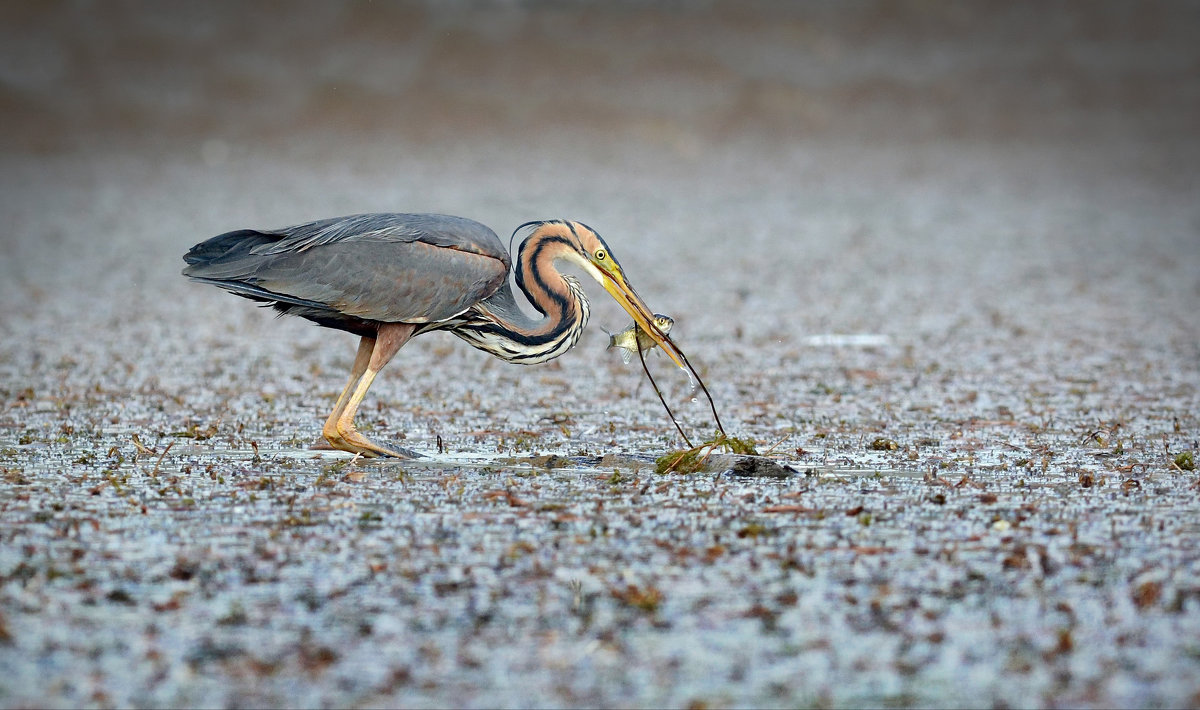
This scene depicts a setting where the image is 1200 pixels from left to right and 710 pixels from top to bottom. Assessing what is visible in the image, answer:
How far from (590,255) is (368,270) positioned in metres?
1.17

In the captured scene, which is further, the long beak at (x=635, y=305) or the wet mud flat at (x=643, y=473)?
the long beak at (x=635, y=305)

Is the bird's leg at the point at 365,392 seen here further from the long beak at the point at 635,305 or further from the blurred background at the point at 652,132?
the blurred background at the point at 652,132

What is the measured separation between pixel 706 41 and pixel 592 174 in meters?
8.14

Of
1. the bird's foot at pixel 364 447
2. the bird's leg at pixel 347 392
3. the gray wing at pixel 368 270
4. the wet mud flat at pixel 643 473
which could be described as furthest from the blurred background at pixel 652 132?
the bird's foot at pixel 364 447

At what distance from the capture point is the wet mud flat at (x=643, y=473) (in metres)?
4.73

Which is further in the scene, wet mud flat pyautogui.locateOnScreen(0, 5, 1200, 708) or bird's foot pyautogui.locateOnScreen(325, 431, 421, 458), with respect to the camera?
bird's foot pyautogui.locateOnScreen(325, 431, 421, 458)

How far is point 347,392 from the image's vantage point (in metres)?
8.20

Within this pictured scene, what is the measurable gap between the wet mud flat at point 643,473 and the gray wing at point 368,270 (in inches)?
32.1

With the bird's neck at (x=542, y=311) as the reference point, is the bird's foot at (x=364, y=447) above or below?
below

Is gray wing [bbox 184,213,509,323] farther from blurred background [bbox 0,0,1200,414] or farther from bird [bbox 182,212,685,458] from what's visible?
blurred background [bbox 0,0,1200,414]

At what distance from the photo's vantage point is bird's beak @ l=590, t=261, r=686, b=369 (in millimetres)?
8062

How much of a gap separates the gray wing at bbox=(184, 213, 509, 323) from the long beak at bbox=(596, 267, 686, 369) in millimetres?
578

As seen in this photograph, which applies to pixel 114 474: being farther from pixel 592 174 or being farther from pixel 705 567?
pixel 592 174

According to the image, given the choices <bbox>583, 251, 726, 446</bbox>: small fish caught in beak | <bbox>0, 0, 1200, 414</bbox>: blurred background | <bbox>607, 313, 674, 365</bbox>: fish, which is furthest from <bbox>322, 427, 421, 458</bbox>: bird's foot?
<bbox>0, 0, 1200, 414</bbox>: blurred background
